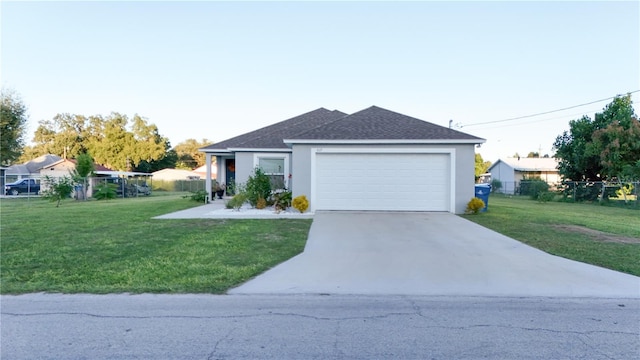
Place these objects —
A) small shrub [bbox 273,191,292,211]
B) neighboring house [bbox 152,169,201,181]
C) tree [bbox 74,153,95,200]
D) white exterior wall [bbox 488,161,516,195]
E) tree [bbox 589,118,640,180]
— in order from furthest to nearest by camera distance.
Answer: neighboring house [bbox 152,169,201,181] → white exterior wall [bbox 488,161,516,195] → tree [bbox 74,153,95,200] → tree [bbox 589,118,640,180] → small shrub [bbox 273,191,292,211]

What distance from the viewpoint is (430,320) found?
4383 mm

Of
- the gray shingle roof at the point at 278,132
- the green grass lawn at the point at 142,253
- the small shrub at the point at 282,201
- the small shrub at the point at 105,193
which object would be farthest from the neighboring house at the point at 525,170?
the green grass lawn at the point at 142,253

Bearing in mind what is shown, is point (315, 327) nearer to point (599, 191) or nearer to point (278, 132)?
point (278, 132)

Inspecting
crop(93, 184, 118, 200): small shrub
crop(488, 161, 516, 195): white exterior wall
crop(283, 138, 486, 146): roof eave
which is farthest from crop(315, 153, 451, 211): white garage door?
crop(488, 161, 516, 195): white exterior wall

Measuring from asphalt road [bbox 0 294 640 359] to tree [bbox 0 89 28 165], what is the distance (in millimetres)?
22739

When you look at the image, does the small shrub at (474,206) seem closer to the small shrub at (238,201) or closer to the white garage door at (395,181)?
the white garage door at (395,181)

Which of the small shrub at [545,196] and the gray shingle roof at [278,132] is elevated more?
the gray shingle roof at [278,132]

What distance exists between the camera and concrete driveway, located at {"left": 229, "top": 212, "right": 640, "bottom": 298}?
18.2 feet

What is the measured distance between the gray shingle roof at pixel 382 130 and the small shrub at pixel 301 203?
2245 mm

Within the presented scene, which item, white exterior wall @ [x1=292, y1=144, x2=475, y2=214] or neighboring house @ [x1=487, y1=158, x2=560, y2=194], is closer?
white exterior wall @ [x1=292, y1=144, x2=475, y2=214]

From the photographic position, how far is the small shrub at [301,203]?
13633 mm

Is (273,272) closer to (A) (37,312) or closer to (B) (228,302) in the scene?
(B) (228,302)

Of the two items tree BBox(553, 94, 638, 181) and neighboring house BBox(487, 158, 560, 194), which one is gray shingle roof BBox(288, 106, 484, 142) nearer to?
tree BBox(553, 94, 638, 181)

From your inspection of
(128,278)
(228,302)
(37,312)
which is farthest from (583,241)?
(37,312)
